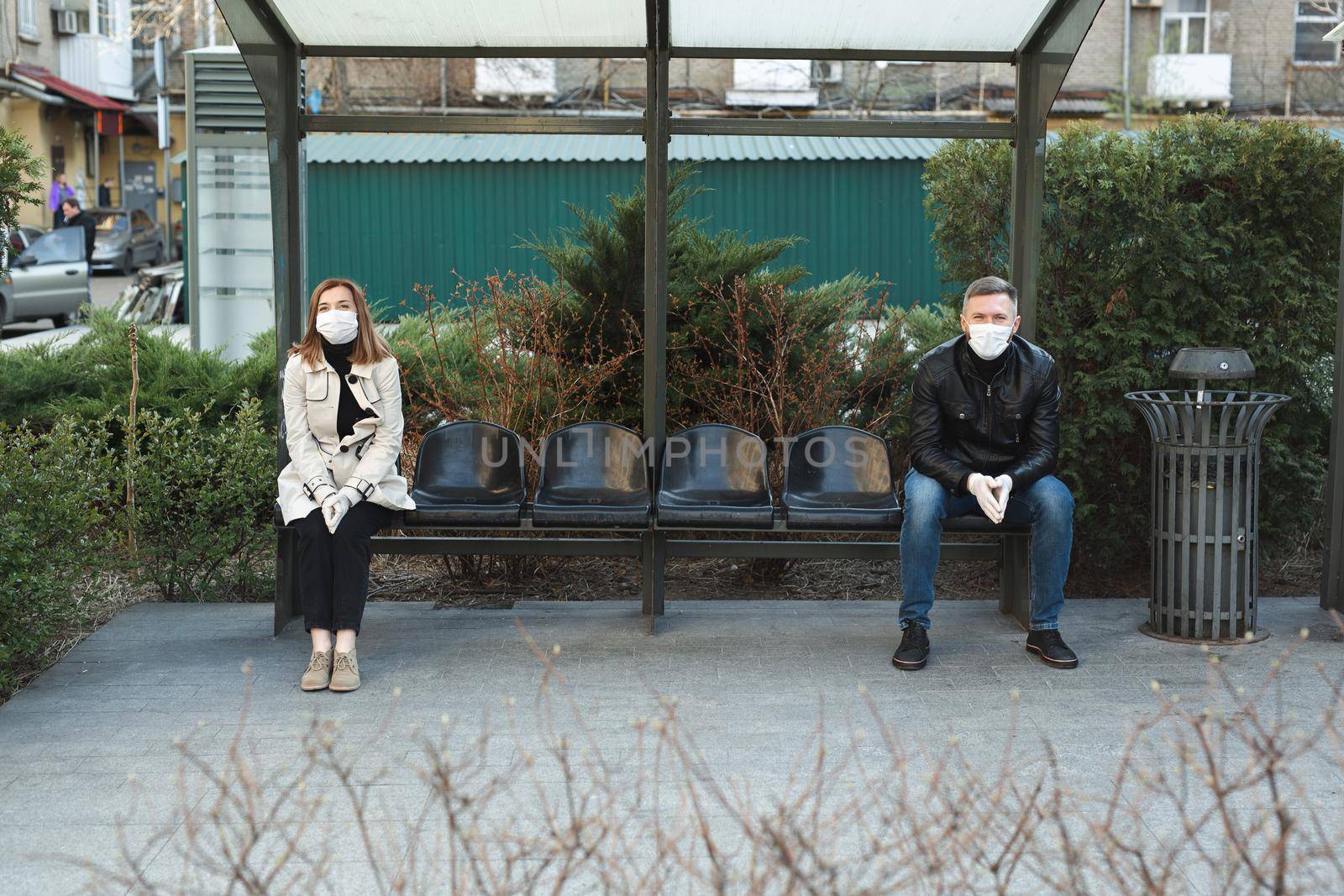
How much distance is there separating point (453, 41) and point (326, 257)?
54.6 ft

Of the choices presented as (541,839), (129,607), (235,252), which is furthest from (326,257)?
(541,839)

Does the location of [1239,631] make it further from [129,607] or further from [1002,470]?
[129,607]

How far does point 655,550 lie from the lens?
5664mm

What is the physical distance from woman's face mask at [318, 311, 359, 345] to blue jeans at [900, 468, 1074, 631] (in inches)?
87.3

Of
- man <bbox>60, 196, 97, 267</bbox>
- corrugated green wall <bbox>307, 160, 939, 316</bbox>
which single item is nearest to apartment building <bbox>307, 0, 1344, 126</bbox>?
man <bbox>60, 196, 97, 267</bbox>

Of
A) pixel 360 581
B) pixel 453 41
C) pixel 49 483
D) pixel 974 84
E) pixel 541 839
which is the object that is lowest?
pixel 541 839

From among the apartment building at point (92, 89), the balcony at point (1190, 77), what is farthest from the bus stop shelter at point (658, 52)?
the balcony at point (1190, 77)

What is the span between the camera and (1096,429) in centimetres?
610

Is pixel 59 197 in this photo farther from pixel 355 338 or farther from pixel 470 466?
pixel 355 338

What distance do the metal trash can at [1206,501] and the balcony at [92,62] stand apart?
32679 mm

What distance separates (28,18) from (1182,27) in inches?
1020

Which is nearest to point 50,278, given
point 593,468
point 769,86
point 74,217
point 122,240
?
point 74,217

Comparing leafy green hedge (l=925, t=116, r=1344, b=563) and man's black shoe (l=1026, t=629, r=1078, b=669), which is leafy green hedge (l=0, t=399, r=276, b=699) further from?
leafy green hedge (l=925, t=116, r=1344, b=563)

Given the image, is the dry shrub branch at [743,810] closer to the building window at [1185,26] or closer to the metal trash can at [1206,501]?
the metal trash can at [1206,501]
